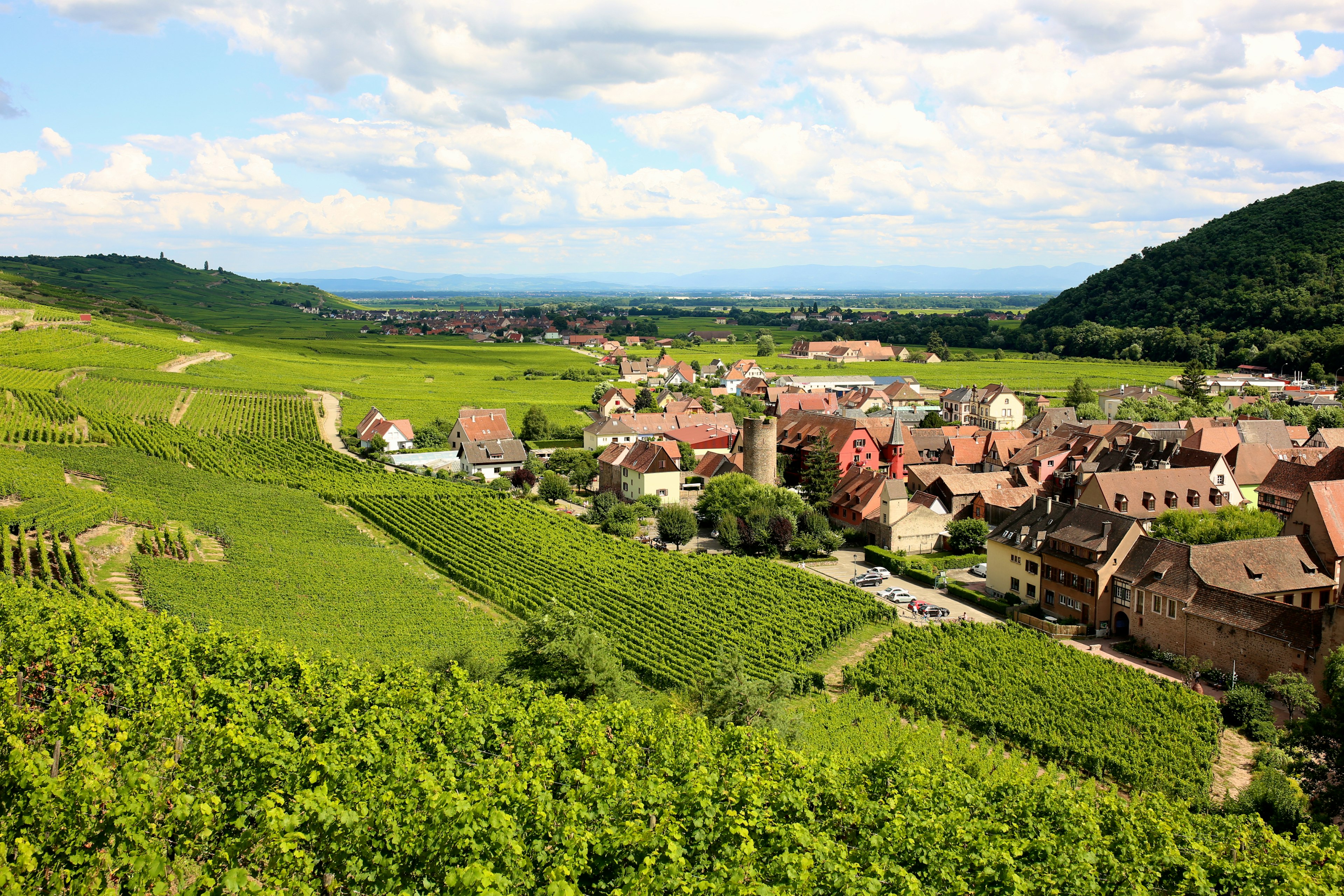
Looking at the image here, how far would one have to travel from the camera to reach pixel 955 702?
3262cm

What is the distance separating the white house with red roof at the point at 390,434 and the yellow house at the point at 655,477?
91.8 ft

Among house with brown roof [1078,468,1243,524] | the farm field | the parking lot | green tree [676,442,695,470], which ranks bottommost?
the parking lot

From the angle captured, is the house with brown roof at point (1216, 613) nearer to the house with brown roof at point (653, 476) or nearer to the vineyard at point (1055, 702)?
the vineyard at point (1055, 702)

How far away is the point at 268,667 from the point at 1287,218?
183583mm

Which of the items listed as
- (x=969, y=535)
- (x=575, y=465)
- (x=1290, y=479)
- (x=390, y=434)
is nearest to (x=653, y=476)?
(x=575, y=465)

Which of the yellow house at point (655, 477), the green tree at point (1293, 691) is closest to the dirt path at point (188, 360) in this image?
the yellow house at point (655, 477)

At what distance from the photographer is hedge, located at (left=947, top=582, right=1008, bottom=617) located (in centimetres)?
4509

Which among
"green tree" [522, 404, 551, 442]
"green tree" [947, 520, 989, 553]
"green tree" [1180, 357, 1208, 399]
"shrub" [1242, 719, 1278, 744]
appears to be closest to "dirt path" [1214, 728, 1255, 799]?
"shrub" [1242, 719, 1278, 744]

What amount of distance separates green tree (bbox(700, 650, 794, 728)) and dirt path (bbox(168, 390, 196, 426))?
70.5 meters

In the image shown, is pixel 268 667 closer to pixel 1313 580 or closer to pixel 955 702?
pixel 955 702

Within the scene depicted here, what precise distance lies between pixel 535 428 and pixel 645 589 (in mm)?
46423

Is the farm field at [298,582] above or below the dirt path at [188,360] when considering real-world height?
below

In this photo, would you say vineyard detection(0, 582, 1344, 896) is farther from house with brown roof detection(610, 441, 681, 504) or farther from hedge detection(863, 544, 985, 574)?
house with brown roof detection(610, 441, 681, 504)

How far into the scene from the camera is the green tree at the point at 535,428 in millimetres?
89438
